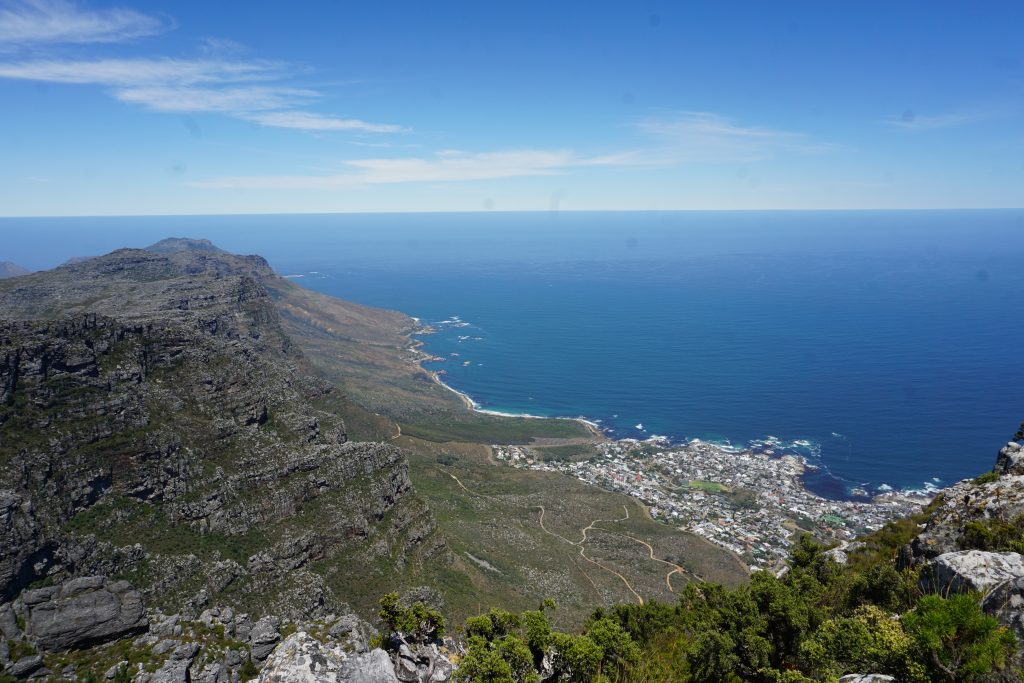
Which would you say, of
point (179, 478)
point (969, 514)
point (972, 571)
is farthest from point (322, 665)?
point (969, 514)

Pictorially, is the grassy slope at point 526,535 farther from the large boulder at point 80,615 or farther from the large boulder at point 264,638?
the large boulder at point 80,615

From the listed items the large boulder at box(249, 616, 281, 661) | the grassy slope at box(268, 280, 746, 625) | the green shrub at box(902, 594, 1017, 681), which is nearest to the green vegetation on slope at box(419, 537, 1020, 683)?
the green shrub at box(902, 594, 1017, 681)

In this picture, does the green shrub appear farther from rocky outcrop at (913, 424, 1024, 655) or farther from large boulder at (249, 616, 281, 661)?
large boulder at (249, 616, 281, 661)

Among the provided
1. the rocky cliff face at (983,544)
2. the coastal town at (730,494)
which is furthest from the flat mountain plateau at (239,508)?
the rocky cliff face at (983,544)

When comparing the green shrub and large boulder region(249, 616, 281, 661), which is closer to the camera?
the green shrub

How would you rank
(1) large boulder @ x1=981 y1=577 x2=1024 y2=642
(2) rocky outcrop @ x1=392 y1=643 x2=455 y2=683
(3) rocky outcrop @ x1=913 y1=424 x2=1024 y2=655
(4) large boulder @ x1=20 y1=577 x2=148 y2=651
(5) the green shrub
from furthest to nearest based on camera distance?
(4) large boulder @ x1=20 y1=577 x2=148 y2=651, (2) rocky outcrop @ x1=392 y1=643 x2=455 y2=683, (3) rocky outcrop @ x1=913 y1=424 x2=1024 y2=655, (1) large boulder @ x1=981 y1=577 x2=1024 y2=642, (5) the green shrub
